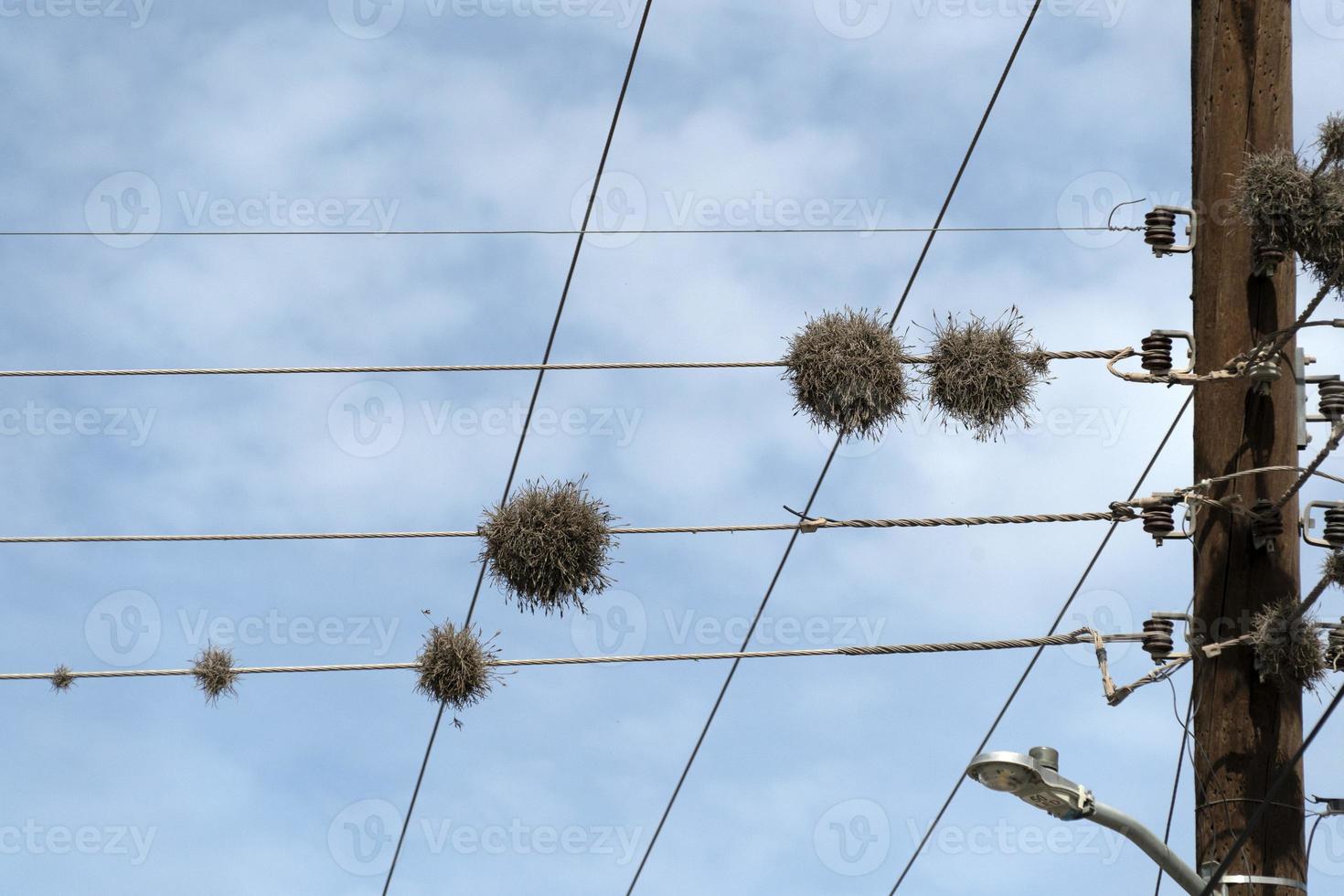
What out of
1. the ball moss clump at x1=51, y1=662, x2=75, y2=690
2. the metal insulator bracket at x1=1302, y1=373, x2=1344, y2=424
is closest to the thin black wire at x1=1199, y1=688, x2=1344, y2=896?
the metal insulator bracket at x1=1302, y1=373, x2=1344, y2=424

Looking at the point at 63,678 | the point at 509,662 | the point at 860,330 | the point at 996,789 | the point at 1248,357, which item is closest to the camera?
the point at 996,789

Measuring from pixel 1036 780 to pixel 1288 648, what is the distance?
3.45 ft

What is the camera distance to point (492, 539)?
23.9ft

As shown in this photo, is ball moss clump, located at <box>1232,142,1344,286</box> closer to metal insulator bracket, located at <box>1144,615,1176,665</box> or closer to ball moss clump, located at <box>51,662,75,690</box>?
metal insulator bracket, located at <box>1144,615,1176,665</box>

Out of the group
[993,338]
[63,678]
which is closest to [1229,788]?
[993,338]

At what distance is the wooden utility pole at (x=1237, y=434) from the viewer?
20.1 ft

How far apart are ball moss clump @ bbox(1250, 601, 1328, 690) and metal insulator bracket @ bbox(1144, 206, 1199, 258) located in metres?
1.40

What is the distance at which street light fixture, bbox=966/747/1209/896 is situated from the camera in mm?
5750

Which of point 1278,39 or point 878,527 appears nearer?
point 1278,39

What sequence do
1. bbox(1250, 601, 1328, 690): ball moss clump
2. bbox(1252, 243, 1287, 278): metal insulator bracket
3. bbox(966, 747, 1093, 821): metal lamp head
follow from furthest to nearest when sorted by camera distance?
bbox(1252, 243, 1287, 278): metal insulator bracket < bbox(1250, 601, 1328, 690): ball moss clump < bbox(966, 747, 1093, 821): metal lamp head

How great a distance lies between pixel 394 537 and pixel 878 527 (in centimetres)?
226

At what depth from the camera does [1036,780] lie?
5801mm

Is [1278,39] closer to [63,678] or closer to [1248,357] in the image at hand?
[1248,357]

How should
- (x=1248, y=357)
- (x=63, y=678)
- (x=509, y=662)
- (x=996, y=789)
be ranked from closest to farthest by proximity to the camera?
1. (x=996, y=789)
2. (x=1248, y=357)
3. (x=509, y=662)
4. (x=63, y=678)
